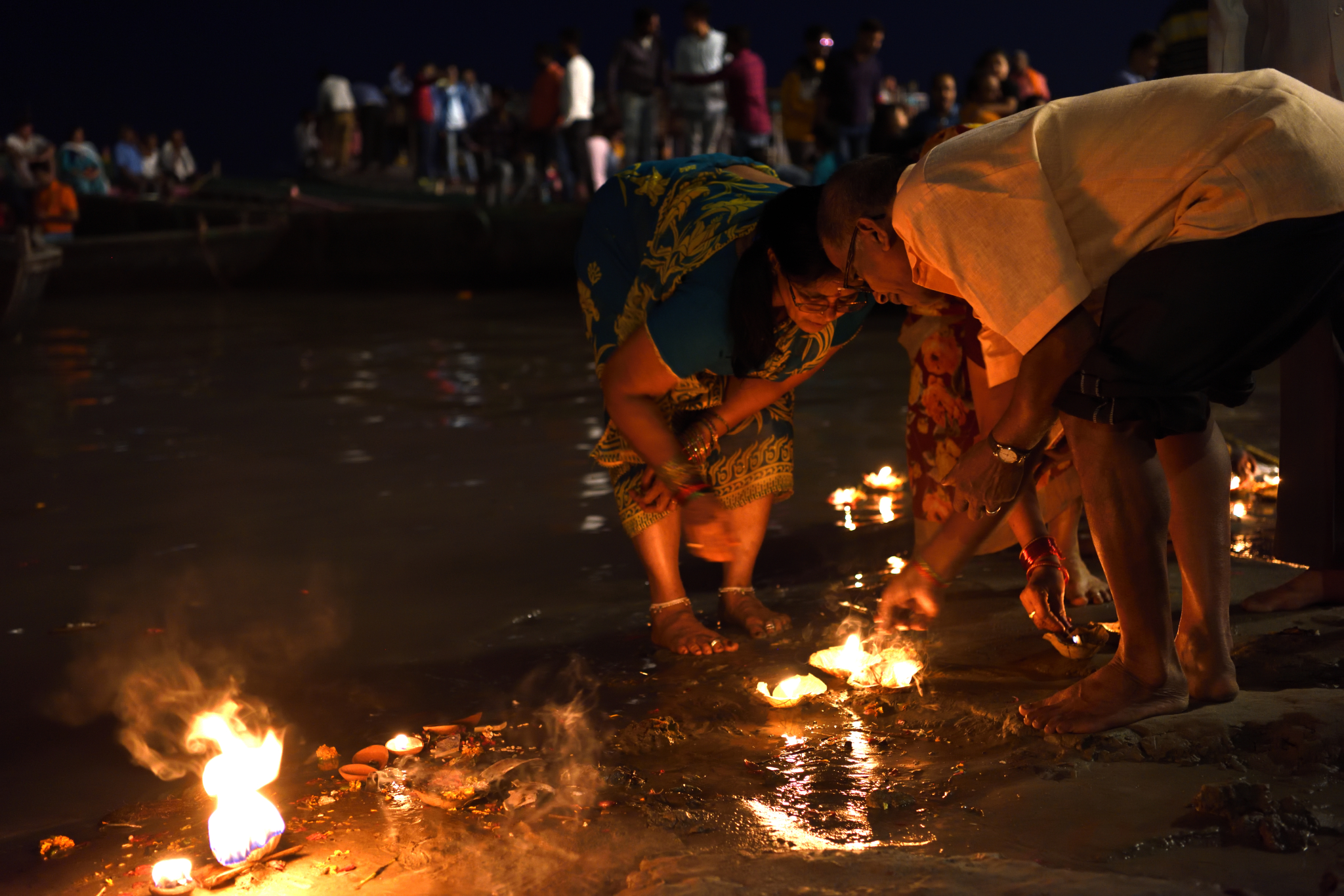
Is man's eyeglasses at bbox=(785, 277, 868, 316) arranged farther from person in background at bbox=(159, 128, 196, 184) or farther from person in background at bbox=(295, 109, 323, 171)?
person in background at bbox=(159, 128, 196, 184)

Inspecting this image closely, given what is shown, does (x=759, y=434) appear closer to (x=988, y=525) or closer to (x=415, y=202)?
(x=988, y=525)

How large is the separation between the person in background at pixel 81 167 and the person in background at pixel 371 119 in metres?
4.85

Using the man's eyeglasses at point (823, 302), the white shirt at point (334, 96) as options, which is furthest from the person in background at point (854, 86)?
the white shirt at point (334, 96)

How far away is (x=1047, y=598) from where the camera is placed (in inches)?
119

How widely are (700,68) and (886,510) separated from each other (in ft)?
28.6

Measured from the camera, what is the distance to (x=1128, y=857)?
1988 mm

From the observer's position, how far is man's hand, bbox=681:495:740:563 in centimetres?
329

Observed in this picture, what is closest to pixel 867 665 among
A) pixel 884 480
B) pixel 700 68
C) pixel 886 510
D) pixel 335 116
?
pixel 886 510

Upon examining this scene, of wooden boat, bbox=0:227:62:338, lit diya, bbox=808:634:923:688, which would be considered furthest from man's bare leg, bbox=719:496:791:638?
wooden boat, bbox=0:227:62:338

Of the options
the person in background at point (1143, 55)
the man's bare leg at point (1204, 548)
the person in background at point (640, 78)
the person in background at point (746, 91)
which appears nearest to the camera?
the man's bare leg at point (1204, 548)

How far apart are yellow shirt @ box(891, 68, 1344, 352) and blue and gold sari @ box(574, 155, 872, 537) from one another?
754 mm

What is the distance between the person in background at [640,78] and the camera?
1277 cm

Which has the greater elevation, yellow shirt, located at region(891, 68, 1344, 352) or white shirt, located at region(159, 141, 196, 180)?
white shirt, located at region(159, 141, 196, 180)

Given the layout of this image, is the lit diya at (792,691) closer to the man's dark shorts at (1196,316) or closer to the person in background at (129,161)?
the man's dark shorts at (1196,316)
